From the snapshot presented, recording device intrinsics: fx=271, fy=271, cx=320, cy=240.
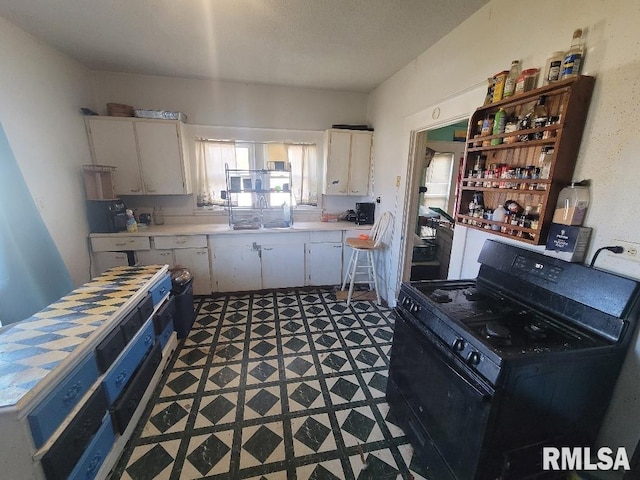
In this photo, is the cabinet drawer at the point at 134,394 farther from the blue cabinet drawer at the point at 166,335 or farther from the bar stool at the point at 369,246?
the bar stool at the point at 369,246

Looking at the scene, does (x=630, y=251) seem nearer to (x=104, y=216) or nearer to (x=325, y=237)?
(x=325, y=237)

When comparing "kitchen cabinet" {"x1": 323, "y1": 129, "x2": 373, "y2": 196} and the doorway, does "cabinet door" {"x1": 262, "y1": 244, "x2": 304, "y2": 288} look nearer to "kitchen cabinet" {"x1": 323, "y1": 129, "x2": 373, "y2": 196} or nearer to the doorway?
"kitchen cabinet" {"x1": 323, "y1": 129, "x2": 373, "y2": 196}

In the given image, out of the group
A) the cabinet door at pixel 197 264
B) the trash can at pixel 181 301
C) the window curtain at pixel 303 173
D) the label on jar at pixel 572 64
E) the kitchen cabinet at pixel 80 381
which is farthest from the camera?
the window curtain at pixel 303 173

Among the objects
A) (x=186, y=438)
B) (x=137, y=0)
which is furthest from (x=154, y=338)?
(x=137, y=0)

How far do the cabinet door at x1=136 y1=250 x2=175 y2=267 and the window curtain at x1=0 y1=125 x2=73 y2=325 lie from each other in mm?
955

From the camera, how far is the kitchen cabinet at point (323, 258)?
136 inches

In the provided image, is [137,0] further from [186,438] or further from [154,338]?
[186,438]

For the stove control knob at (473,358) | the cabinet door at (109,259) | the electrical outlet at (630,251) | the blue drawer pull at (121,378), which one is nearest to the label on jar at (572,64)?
the electrical outlet at (630,251)

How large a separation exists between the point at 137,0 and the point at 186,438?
2714 millimetres

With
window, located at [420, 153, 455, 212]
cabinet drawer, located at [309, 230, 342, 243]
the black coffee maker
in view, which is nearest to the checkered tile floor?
cabinet drawer, located at [309, 230, 342, 243]

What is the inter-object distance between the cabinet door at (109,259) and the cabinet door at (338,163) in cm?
250

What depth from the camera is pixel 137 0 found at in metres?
1.73

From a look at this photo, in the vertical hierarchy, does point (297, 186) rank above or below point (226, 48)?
below

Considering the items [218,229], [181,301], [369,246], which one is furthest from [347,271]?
[181,301]
